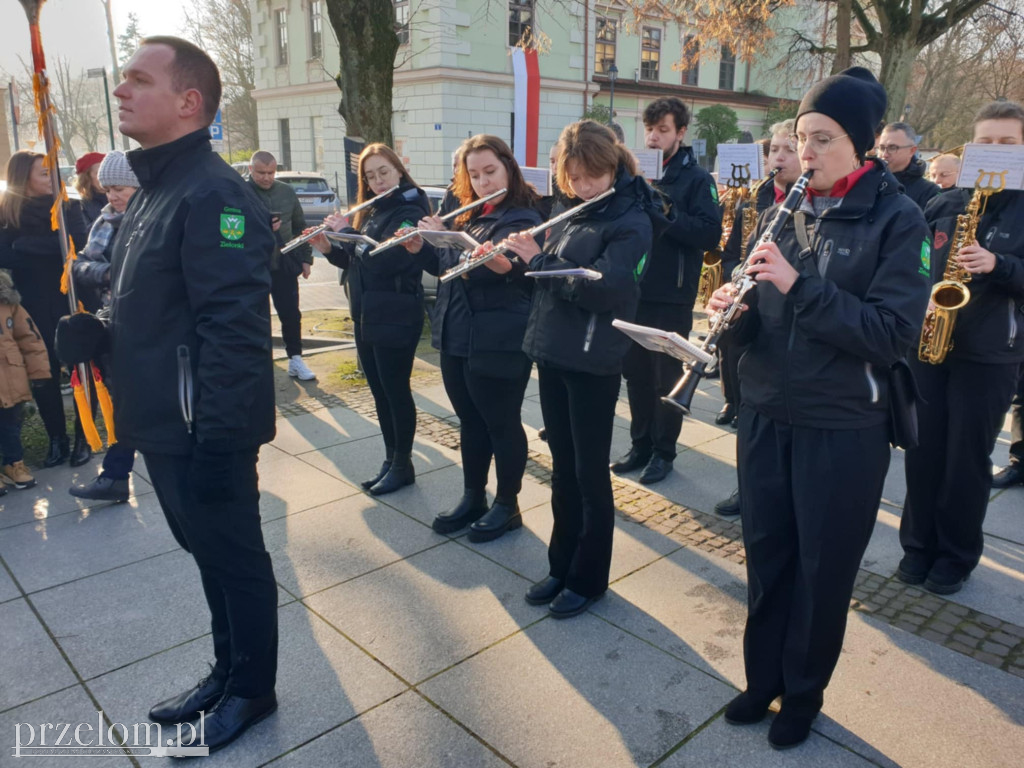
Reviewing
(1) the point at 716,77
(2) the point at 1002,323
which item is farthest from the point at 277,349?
(1) the point at 716,77

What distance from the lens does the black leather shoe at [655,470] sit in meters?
5.02

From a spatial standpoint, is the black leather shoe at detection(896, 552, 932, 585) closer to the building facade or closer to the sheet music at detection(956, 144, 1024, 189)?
the sheet music at detection(956, 144, 1024, 189)

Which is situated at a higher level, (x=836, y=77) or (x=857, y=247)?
(x=836, y=77)

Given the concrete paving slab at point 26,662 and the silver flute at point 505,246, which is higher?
the silver flute at point 505,246

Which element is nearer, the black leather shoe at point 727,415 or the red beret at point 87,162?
the red beret at point 87,162

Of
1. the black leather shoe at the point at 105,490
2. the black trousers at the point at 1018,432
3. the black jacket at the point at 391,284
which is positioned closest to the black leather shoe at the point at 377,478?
the black jacket at the point at 391,284

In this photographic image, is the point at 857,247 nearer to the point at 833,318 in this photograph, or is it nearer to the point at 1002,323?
the point at 833,318

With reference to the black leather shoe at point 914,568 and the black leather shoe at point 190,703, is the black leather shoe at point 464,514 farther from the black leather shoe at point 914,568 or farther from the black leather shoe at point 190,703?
the black leather shoe at point 914,568

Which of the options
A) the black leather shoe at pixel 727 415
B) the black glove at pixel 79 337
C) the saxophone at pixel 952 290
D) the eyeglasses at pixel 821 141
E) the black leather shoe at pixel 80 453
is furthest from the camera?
the black leather shoe at pixel 727 415

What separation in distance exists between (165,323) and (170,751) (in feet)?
4.71

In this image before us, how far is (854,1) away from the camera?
15.6 metres

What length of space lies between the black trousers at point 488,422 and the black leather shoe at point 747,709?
1729 millimetres

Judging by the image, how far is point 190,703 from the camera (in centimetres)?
281

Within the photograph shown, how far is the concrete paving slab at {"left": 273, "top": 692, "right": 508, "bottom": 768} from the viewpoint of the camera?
2.62 m
